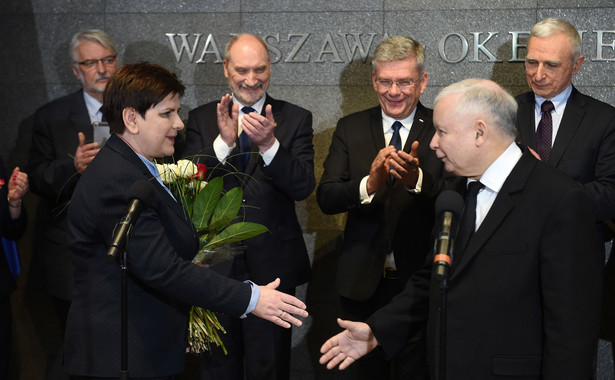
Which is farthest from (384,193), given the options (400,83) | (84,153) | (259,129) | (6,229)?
(6,229)

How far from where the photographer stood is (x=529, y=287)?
8.75 ft

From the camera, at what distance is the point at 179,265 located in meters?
2.85

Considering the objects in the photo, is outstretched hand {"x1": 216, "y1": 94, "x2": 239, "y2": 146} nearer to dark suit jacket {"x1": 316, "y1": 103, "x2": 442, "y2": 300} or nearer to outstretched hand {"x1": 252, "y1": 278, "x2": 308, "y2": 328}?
dark suit jacket {"x1": 316, "y1": 103, "x2": 442, "y2": 300}

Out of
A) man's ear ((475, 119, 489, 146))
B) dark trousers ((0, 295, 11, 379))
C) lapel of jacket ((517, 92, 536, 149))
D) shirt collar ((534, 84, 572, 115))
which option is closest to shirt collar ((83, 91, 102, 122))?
dark trousers ((0, 295, 11, 379))

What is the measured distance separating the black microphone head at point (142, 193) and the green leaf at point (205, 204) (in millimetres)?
539

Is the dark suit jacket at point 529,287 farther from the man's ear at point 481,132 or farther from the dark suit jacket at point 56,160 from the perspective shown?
the dark suit jacket at point 56,160

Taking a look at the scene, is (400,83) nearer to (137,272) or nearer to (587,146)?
(587,146)

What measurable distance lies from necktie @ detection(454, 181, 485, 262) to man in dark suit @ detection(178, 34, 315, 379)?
145 centimetres

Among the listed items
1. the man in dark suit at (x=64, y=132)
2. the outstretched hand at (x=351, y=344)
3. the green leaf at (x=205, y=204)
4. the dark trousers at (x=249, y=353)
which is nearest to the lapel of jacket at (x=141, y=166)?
the green leaf at (x=205, y=204)

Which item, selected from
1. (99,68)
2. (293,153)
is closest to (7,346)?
(99,68)

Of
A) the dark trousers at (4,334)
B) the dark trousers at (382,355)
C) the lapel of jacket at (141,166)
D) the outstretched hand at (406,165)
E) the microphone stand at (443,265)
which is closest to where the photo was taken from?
the microphone stand at (443,265)

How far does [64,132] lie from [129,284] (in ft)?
7.02

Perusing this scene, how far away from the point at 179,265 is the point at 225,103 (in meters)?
1.50

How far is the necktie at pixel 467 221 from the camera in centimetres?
279
